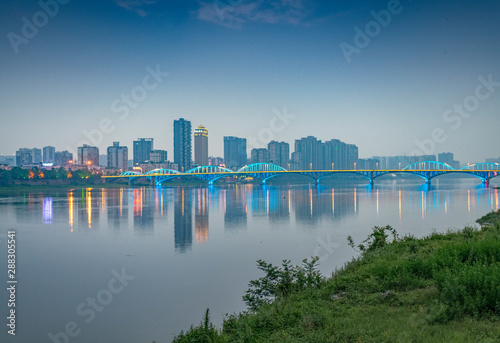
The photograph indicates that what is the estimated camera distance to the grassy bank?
5.98 meters

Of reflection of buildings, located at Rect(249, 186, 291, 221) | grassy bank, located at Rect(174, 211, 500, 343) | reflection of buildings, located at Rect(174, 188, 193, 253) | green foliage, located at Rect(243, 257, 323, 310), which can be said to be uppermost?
grassy bank, located at Rect(174, 211, 500, 343)

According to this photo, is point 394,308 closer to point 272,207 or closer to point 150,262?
point 150,262

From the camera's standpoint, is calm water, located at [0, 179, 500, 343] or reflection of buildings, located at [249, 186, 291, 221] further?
reflection of buildings, located at [249, 186, 291, 221]

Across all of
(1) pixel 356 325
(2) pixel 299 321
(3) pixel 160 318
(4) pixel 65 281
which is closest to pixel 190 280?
(3) pixel 160 318

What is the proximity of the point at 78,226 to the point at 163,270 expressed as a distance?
61.7ft

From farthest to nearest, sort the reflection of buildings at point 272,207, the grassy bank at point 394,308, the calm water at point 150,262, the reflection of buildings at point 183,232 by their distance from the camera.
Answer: the reflection of buildings at point 272,207 → the reflection of buildings at point 183,232 → the calm water at point 150,262 → the grassy bank at point 394,308

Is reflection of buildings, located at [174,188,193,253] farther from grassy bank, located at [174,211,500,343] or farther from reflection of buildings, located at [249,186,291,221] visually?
grassy bank, located at [174,211,500,343]

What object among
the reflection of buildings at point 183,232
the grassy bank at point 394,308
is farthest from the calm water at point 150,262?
the grassy bank at point 394,308

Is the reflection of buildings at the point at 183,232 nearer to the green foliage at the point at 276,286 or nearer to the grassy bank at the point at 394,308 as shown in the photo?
the green foliage at the point at 276,286

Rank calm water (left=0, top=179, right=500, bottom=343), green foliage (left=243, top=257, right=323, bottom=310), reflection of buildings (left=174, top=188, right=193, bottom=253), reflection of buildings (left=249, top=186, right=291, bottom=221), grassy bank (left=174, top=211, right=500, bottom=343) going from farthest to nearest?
reflection of buildings (left=249, top=186, right=291, bottom=221)
reflection of buildings (left=174, top=188, right=193, bottom=253)
calm water (left=0, top=179, right=500, bottom=343)
green foliage (left=243, top=257, right=323, bottom=310)
grassy bank (left=174, top=211, right=500, bottom=343)

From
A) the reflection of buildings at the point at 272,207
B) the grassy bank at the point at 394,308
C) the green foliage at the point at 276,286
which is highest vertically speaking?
the grassy bank at the point at 394,308

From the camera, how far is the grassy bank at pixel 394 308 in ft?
19.6

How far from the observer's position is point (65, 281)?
1554 cm

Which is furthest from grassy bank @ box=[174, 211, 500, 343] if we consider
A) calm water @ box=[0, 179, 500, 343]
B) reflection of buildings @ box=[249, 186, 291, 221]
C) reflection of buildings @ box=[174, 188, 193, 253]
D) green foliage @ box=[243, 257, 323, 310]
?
reflection of buildings @ box=[249, 186, 291, 221]
